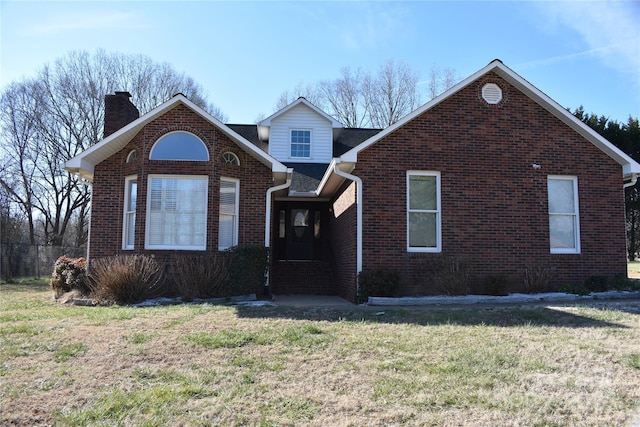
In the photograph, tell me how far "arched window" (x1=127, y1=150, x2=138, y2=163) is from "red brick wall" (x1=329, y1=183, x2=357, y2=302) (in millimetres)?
5354

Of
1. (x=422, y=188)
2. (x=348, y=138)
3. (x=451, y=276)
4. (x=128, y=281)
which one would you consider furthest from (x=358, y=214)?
(x=348, y=138)

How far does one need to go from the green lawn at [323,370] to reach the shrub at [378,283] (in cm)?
237

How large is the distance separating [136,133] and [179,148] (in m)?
1.22

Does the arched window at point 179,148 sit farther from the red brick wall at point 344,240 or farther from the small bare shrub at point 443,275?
the small bare shrub at point 443,275

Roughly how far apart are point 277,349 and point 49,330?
374 centimetres

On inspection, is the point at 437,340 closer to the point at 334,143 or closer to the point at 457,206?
the point at 457,206

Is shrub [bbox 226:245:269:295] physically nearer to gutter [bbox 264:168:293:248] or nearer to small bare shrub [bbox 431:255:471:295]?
gutter [bbox 264:168:293:248]

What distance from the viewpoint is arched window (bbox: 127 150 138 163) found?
41.3ft

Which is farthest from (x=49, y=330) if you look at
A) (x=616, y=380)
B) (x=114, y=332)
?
(x=616, y=380)

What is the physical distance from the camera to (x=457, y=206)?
1164cm

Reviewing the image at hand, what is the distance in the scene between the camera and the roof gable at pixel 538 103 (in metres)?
11.7

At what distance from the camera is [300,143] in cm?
1756

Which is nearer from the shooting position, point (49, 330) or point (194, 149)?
point (49, 330)

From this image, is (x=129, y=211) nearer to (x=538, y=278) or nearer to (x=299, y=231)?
(x=299, y=231)
